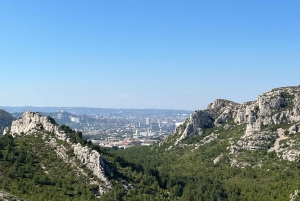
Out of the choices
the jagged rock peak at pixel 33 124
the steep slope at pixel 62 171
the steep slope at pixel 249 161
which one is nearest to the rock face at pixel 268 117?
the steep slope at pixel 249 161

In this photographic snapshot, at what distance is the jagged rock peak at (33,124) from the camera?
5293 inches

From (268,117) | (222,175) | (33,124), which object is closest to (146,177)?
(222,175)

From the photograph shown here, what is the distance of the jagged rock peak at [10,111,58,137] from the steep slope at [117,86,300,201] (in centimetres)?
3982

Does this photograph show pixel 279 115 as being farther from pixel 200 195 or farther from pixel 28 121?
pixel 28 121

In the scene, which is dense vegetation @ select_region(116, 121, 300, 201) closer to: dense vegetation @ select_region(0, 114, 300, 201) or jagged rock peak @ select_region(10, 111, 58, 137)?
dense vegetation @ select_region(0, 114, 300, 201)

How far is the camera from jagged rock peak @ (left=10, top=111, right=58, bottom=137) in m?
134

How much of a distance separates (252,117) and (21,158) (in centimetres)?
11889

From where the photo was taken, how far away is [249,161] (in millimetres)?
160625

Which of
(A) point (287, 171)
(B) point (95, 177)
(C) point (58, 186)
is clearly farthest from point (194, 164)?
(C) point (58, 186)

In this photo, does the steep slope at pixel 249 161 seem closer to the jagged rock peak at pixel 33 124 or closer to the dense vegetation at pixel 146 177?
the dense vegetation at pixel 146 177

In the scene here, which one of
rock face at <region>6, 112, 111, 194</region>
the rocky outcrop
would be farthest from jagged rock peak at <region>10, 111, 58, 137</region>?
the rocky outcrop

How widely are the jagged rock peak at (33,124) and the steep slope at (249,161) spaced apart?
3982cm

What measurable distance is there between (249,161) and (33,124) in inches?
3622

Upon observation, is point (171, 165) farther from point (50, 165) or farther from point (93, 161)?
point (50, 165)
